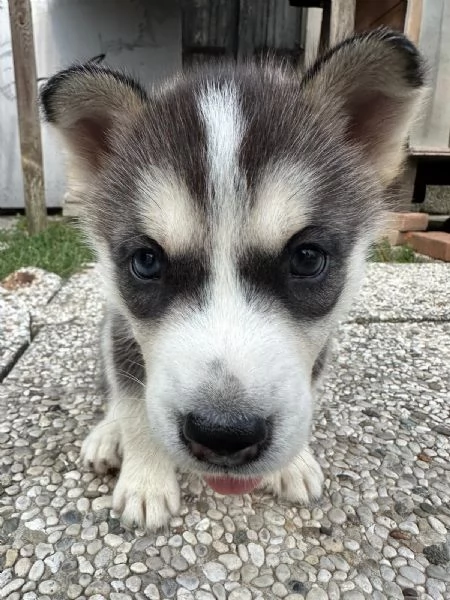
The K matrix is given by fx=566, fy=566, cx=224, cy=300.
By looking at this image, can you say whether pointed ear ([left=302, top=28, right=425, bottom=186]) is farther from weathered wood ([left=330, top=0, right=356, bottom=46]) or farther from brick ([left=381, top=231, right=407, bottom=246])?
brick ([left=381, top=231, right=407, bottom=246])

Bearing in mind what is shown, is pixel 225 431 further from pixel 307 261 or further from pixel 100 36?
pixel 100 36

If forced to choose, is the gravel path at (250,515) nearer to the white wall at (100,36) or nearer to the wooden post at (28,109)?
the wooden post at (28,109)

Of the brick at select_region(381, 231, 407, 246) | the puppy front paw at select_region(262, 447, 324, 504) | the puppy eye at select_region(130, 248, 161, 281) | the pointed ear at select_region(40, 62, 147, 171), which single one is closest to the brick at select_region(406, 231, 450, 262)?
the brick at select_region(381, 231, 407, 246)

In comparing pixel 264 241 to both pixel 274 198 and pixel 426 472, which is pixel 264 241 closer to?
pixel 274 198

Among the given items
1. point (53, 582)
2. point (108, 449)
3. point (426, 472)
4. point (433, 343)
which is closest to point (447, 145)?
point (433, 343)

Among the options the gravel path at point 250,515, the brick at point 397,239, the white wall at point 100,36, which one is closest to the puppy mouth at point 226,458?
the gravel path at point 250,515

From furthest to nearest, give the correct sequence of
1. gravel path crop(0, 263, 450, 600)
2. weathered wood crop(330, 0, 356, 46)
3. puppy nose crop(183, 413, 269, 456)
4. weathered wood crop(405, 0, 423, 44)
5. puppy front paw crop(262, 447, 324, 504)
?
weathered wood crop(405, 0, 423, 44) < weathered wood crop(330, 0, 356, 46) < puppy front paw crop(262, 447, 324, 504) < gravel path crop(0, 263, 450, 600) < puppy nose crop(183, 413, 269, 456)

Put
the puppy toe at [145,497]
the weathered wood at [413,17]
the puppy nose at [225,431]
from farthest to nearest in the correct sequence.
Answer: the weathered wood at [413,17] < the puppy toe at [145,497] < the puppy nose at [225,431]

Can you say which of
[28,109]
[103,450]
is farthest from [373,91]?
[28,109]
